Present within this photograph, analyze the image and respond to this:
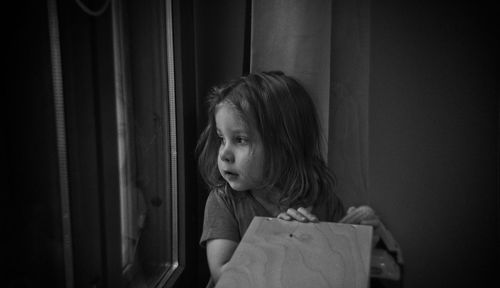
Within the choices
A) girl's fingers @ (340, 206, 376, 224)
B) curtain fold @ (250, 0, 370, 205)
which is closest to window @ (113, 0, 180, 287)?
curtain fold @ (250, 0, 370, 205)

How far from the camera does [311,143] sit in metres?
0.93

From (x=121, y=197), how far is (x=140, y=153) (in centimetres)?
11

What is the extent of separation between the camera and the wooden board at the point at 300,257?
1.66ft

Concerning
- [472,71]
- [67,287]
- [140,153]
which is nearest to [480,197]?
[472,71]

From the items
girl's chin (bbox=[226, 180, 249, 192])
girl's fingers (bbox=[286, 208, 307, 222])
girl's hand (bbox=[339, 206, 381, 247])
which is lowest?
girl's hand (bbox=[339, 206, 381, 247])

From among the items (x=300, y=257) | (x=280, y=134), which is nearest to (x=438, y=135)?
(x=280, y=134)

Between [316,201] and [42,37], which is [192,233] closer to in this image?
[316,201]

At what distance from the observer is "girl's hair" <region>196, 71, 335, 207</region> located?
0.83 m

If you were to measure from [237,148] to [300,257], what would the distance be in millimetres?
298

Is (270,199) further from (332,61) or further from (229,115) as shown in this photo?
(332,61)

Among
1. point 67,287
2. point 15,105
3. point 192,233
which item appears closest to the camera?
point 15,105

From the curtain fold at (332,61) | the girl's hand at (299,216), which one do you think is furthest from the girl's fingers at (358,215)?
the girl's hand at (299,216)

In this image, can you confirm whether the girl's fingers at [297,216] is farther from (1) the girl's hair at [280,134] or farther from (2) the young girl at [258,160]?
(1) the girl's hair at [280,134]

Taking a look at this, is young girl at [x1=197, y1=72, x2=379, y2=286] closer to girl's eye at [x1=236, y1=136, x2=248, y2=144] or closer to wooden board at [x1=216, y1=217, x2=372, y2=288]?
girl's eye at [x1=236, y1=136, x2=248, y2=144]
